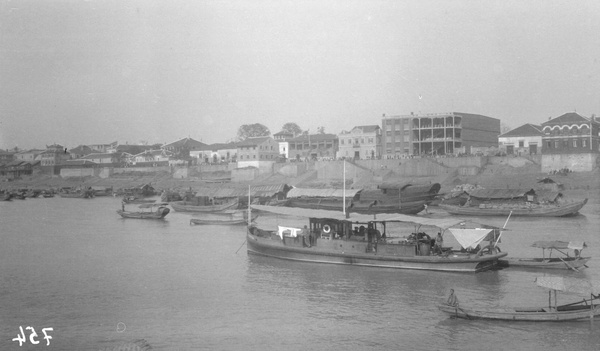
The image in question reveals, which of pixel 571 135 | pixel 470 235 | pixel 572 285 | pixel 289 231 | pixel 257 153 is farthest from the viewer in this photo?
pixel 257 153

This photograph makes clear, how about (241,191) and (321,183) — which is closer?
(241,191)

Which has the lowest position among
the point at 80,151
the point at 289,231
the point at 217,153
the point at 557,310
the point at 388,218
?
the point at 557,310

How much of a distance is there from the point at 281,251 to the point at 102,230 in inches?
778

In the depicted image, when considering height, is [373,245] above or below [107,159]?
below

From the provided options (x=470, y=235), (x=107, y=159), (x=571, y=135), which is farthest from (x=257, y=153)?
(x=470, y=235)

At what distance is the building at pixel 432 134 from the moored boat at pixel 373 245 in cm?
5258

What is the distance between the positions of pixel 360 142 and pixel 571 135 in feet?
95.3

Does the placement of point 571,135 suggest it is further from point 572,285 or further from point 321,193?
point 572,285

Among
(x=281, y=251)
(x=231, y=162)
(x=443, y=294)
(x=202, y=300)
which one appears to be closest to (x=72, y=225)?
(x=281, y=251)

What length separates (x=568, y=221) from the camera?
47125mm

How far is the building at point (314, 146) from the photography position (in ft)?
318

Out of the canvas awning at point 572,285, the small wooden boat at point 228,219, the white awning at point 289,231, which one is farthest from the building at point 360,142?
the canvas awning at point 572,285

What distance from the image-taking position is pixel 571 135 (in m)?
67.8

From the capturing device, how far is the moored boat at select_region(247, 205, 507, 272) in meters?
27.2
